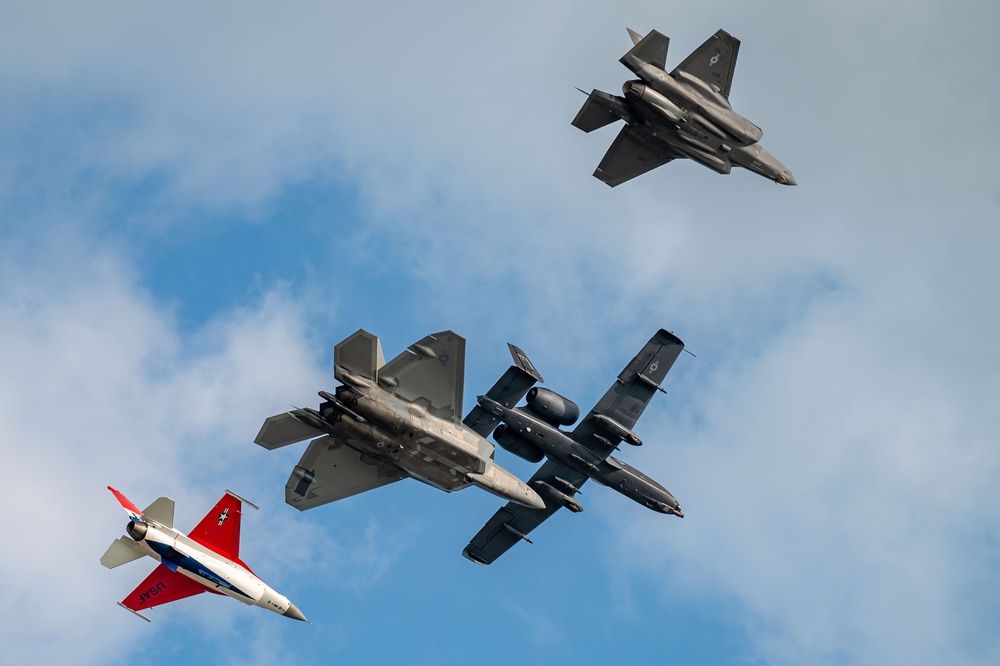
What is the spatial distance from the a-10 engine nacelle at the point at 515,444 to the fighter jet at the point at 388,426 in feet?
15.7

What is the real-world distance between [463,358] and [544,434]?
9.73 meters

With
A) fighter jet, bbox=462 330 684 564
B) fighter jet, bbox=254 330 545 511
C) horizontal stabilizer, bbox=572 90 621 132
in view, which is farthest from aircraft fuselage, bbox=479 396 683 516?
horizontal stabilizer, bbox=572 90 621 132

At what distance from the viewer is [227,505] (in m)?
70.5

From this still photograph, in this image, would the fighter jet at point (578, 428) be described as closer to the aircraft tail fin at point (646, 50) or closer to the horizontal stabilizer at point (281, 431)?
the horizontal stabilizer at point (281, 431)

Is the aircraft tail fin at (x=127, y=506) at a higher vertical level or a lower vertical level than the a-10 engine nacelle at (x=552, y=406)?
lower

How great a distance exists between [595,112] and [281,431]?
21256mm

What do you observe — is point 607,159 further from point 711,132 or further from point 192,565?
point 192,565

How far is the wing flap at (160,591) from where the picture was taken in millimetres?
70812

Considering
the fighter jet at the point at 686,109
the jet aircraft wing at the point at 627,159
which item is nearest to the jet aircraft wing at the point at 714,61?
the fighter jet at the point at 686,109

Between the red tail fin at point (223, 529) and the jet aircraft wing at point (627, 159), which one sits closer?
the red tail fin at point (223, 529)

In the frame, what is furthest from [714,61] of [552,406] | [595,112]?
[552,406]

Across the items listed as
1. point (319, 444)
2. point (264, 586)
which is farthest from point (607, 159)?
point (264, 586)

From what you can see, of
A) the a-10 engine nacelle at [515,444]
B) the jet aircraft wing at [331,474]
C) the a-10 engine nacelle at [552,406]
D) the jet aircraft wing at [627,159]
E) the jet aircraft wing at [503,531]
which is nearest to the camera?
the jet aircraft wing at [331,474]

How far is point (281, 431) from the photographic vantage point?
6238cm
